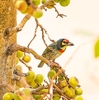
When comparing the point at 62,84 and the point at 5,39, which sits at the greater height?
the point at 5,39

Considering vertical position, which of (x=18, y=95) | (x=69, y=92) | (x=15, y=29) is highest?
(x=15, y=29)

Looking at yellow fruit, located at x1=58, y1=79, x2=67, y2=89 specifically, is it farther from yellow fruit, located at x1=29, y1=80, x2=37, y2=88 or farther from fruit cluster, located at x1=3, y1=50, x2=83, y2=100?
yellow fruit, located at x1=29, y1=80, x2=37, y2=88

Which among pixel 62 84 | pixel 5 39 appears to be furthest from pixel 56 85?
pixel 5 39

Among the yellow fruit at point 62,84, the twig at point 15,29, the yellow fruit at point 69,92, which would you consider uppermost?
the twig at point 15,29

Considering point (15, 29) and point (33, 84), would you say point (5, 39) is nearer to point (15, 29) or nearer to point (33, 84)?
point (15, 29)

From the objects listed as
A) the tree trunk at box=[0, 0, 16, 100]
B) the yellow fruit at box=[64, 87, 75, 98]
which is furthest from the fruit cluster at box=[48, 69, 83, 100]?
the tree trunk at box=[0, 0, 16, 100]

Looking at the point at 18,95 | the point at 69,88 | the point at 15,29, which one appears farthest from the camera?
the point at 69,88

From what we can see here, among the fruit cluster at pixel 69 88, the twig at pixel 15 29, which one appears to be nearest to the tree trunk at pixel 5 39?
the twig at pixel 15 29

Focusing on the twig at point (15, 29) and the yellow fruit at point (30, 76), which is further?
the yellow fruit at point (30, 76)

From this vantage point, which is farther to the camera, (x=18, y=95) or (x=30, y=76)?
(x=30, y=76)

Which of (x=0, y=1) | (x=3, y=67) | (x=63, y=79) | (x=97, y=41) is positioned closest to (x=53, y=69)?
(x=63, y=79)

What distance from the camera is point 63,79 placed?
70.6 inches

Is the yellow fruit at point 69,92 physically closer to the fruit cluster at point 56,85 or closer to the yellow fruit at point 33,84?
the fruit cluster at point 56,85

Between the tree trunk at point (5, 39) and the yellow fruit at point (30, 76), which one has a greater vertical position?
the tree trunk at point (5, 39)
